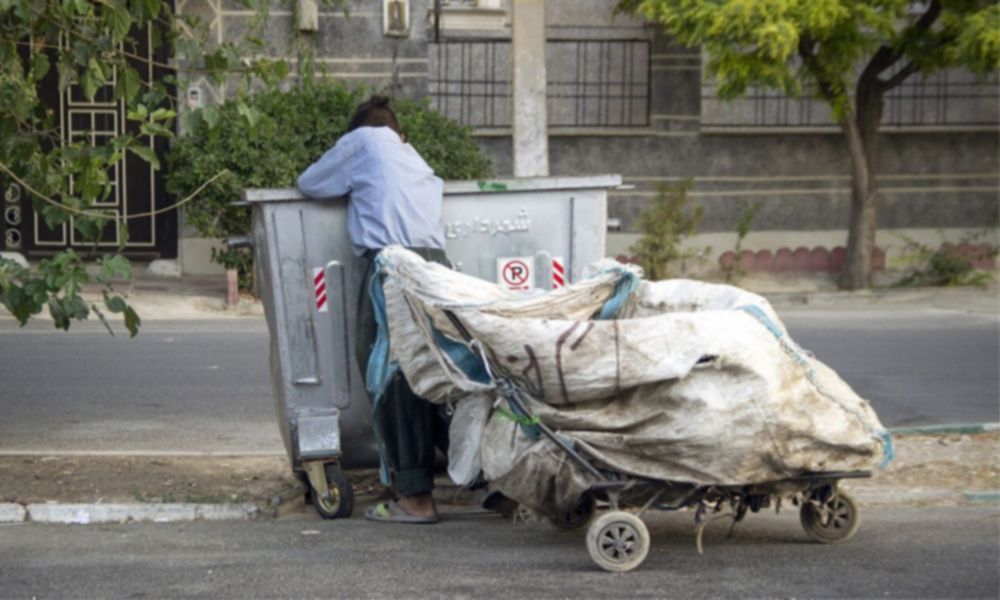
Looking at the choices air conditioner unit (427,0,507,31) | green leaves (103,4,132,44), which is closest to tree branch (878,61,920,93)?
air conditioner unit (427,0,507,31)

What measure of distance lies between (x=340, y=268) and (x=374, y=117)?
2.43 feet

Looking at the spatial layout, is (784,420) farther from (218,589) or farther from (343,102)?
(343,102)

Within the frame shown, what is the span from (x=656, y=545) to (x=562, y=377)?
97 centimetres

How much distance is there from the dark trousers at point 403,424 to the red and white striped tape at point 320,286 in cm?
22

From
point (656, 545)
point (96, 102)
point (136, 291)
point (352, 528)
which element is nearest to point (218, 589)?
point (352, 528)

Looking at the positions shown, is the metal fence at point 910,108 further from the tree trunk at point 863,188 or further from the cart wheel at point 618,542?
the cart wheel at point 618,542

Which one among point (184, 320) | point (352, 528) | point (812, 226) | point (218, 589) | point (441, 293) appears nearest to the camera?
point (218, 589)

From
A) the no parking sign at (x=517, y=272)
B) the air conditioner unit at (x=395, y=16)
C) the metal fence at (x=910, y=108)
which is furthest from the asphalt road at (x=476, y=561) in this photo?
the metal fence at (x=910, y=108)

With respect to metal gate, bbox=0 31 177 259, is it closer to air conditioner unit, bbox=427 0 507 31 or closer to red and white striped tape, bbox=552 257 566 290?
air conditioner unit, bbox=427 0 507 31

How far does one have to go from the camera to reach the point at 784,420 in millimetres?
4695

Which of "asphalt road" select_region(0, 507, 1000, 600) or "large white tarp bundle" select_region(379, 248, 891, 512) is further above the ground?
"large white tarp bundle" select_region(379, 248, 891, 512)

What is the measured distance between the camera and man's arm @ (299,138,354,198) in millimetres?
5719

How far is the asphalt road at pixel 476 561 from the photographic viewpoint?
4.67 metres

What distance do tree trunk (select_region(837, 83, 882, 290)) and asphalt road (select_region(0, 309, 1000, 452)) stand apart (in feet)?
7.92
